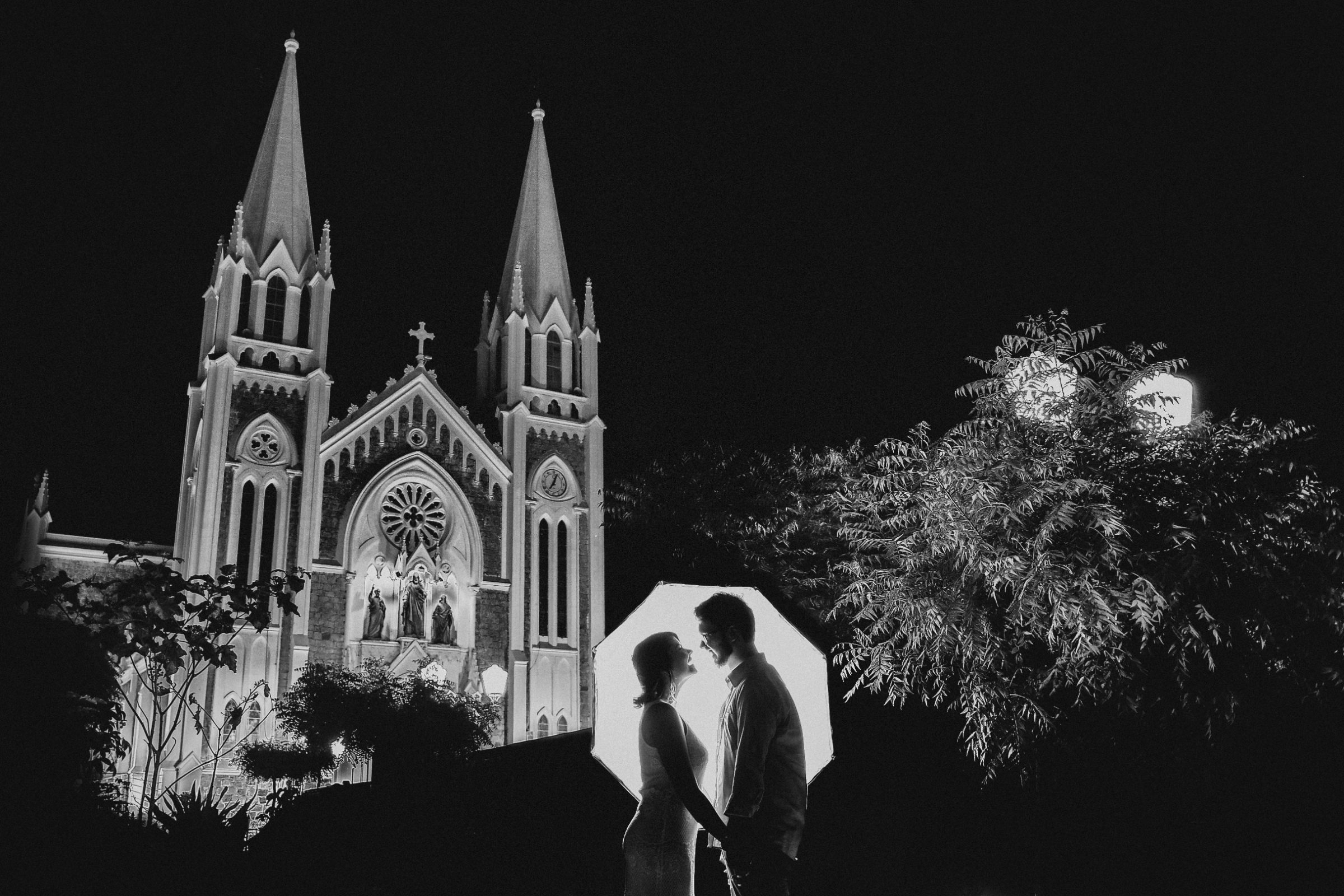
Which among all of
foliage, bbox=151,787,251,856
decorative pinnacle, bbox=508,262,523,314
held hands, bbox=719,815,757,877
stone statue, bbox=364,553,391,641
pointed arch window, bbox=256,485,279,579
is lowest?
held hands, bbox=719,815,757,877

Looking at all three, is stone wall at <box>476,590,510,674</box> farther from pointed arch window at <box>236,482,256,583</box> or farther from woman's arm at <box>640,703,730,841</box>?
woman's arm at <box>640,703,730,841</box>

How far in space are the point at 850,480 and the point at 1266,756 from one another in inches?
170

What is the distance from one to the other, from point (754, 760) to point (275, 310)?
36.3 metres

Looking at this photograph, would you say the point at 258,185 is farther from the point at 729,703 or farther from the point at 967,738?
the point at 729,703

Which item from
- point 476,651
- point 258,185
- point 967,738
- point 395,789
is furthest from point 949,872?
point 258,185

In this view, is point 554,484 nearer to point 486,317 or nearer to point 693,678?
point 486,317

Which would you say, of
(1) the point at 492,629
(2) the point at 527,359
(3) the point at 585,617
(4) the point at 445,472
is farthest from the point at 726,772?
(2) the point at 527,359

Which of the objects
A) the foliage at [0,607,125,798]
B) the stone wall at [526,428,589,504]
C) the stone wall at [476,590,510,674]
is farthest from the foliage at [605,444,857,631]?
the stone wall at [526,428,589,504]

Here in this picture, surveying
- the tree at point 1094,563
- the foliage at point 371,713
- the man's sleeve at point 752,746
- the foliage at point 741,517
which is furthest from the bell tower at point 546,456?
the man's sleeve at point 752,746

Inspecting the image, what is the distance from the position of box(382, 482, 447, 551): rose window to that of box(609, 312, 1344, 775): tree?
28.5 meters

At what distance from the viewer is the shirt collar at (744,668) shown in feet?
15.4

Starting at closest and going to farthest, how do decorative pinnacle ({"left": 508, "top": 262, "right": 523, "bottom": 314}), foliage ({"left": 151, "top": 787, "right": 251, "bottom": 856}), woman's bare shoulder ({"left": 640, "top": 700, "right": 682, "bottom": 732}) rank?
woman's bare shoulder ({"left": 640, "top": 700, "right": 682, "bottom": 732}), foliage ({"left": 151, "top": 787, "right": 251, "bottom": 856}), decorative pinnacle ({"left": 508, "top": 262, "right": 523, "bottom": 314})

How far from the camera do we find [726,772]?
15.4 feet

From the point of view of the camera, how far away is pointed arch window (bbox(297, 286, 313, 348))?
1481 inches
